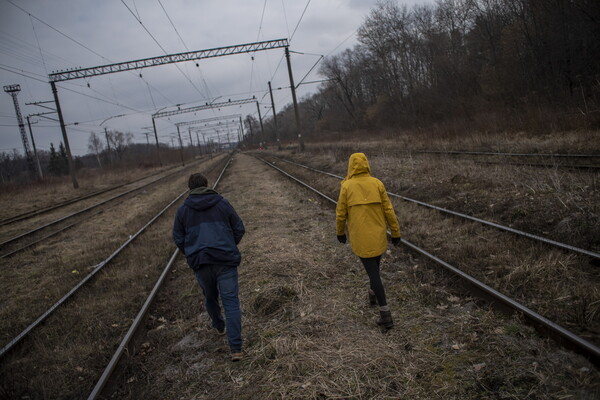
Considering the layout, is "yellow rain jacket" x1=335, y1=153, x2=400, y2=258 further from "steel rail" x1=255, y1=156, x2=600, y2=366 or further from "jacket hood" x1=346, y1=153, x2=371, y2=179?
"steel rail" x1=255, y1=156, x2=600, y2=366

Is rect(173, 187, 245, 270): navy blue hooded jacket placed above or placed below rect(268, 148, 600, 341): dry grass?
above

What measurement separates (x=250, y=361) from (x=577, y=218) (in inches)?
222

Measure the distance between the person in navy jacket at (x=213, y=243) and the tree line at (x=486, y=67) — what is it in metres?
14.8

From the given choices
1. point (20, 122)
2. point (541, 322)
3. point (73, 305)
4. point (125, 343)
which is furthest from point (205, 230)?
point (20, 122)

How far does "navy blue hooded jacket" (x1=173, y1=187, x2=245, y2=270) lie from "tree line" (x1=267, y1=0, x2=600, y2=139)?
14832mm

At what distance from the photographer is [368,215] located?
3762 millimetres

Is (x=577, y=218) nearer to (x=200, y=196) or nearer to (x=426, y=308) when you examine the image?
(x=426, y=308)

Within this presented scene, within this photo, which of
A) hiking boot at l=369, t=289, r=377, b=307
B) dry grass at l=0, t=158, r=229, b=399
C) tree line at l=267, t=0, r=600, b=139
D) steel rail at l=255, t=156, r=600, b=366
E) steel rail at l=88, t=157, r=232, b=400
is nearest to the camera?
steel rail at l=255, t=156, r=600, b=366

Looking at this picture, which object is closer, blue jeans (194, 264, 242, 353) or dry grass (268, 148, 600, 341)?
blue jeans (194, 264, 242, 353)

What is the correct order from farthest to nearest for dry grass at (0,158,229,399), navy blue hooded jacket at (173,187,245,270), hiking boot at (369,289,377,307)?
hiking boot at (369,289,377,307), dry grass at (0,158,229,399), navy blue hooded jacket at (173,187,245,270)

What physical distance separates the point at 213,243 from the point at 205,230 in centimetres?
16

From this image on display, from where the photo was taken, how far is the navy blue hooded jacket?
11.7ft

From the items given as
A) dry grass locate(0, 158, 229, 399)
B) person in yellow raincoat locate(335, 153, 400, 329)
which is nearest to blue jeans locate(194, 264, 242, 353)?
person in yellow raincoat locate(335, 153, 400, 329)

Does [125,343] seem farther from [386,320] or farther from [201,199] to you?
[386,320]
